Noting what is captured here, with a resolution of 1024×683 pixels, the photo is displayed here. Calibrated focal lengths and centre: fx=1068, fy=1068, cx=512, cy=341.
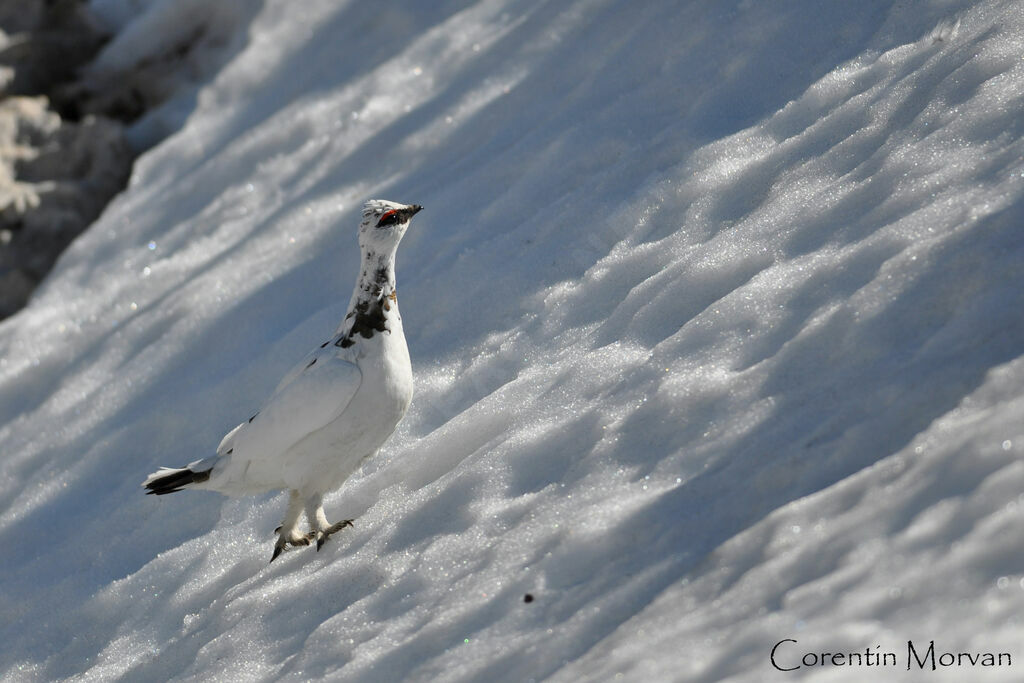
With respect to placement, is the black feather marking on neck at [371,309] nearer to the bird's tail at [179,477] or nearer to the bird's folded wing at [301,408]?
the bird's folded wing at [301,408]

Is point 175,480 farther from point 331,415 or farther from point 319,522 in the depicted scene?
point 331,415

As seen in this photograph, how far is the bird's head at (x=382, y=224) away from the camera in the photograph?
4.43 meters

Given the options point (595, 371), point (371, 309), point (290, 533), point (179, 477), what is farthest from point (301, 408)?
point (595, 371)

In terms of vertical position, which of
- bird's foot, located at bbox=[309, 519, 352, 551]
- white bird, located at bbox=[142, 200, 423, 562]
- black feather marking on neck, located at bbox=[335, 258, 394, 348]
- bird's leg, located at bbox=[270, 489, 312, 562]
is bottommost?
bird's foot, located at bbox=[309, 519, 352, 551]

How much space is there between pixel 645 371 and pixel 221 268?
12.5 feet

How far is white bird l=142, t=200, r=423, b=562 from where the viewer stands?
422 centimetres

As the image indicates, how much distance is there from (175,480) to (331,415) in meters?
0.86

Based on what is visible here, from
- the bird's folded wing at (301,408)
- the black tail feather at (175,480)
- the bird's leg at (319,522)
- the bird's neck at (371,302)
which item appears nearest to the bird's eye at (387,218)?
the bird's neck at (371,302)

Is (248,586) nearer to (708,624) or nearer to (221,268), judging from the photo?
(708,624)

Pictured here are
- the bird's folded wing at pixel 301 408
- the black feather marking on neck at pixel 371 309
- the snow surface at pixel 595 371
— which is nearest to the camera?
the snow surface at pixel 595 371

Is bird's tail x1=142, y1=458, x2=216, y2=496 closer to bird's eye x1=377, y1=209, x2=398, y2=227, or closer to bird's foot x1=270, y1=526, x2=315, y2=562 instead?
bird's foot x1=270, y1=526, x2=315, y2=562

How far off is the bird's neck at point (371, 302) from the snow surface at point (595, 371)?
57 cm

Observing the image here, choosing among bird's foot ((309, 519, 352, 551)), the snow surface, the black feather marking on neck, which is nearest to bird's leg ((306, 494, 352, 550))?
bird's foot ((309, 519, 352, 551))

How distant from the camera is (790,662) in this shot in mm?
2615
